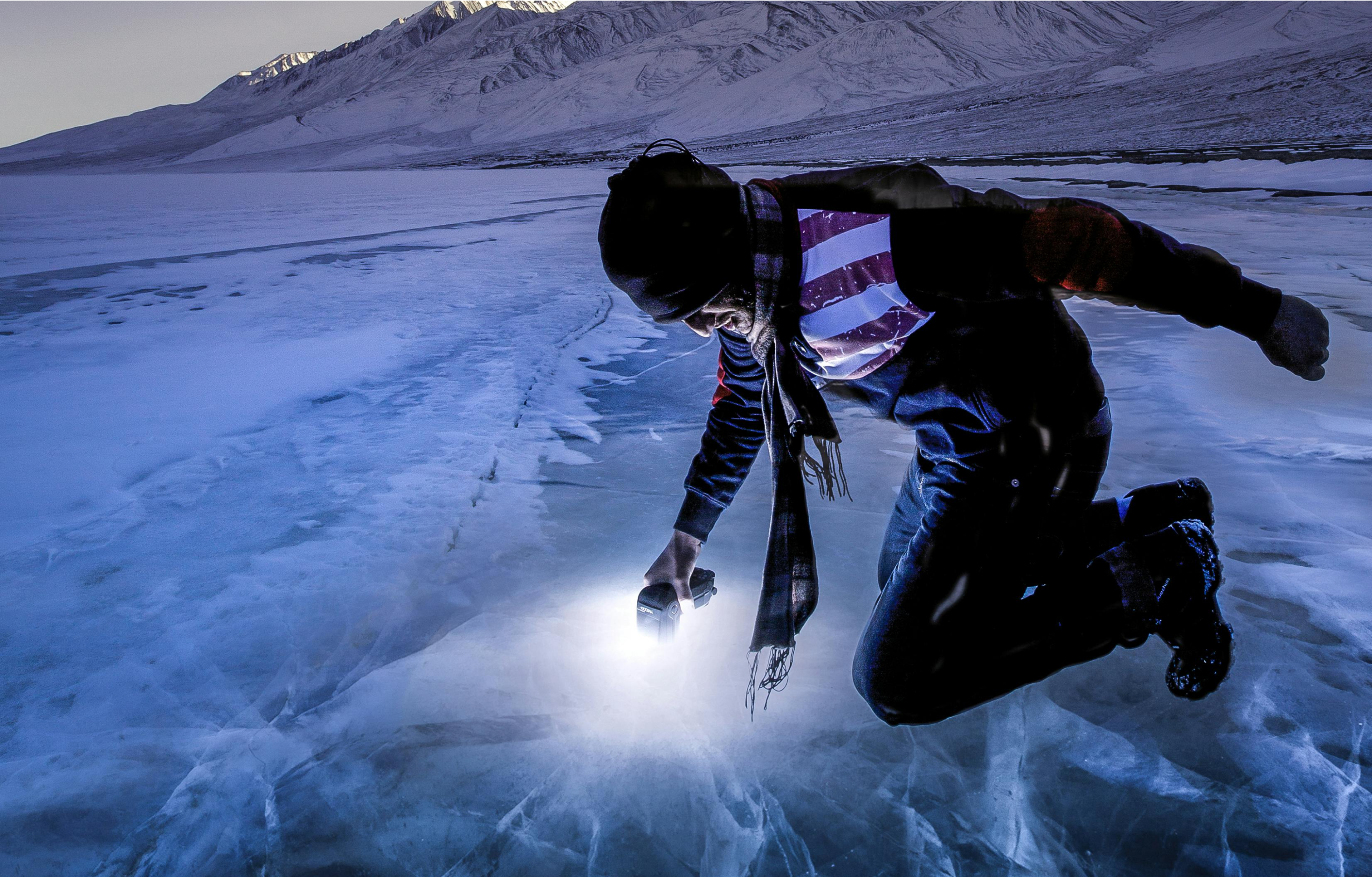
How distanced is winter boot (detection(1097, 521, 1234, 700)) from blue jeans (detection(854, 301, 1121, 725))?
32 mm

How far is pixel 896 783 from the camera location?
109 cm

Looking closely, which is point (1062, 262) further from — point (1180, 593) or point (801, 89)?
point (801, 89)

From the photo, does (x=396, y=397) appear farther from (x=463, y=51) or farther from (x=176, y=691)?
(x=463, y=51)

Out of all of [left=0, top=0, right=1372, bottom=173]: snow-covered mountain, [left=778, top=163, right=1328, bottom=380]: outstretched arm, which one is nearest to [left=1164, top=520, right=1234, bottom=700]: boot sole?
[left=778, top=163, right=1328, bottom=380]: outstretched arm

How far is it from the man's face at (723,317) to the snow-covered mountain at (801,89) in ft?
74.6

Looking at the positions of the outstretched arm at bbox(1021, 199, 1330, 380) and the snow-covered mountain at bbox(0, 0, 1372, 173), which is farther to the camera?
the snow-covered mountain at bbox(0, 0, 1372, 173)

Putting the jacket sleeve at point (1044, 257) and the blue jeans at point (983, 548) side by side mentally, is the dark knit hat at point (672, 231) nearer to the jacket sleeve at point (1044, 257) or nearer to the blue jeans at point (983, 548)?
the jacket sleeve at point (1044, 257)

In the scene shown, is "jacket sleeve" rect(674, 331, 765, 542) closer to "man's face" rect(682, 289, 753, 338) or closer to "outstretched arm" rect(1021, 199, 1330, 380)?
"man's face" rect(682, 289, 753, 338)

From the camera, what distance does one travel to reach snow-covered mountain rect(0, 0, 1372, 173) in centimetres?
3077

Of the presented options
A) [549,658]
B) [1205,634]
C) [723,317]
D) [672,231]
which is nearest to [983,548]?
[1205,634]

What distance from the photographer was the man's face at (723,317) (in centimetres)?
98

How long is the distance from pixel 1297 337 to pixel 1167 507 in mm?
399

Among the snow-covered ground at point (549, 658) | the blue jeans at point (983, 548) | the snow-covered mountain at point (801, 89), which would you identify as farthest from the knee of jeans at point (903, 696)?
the snow-covered mountain at point (801, 89)

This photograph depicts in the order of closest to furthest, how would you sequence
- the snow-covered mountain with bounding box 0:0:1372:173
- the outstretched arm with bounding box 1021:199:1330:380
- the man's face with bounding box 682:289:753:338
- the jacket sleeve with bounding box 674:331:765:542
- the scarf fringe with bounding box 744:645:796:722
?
the outstretched arm with bounding box 1021:199:1330:380
the man's face with bounding box 682:289:753:338
the scarf fringe with bounding box 744:645:796:722
the jacket sleeve with bounding box 674:331:765:542
the snow-covered mountain with bounding box 0:0:1372:173
